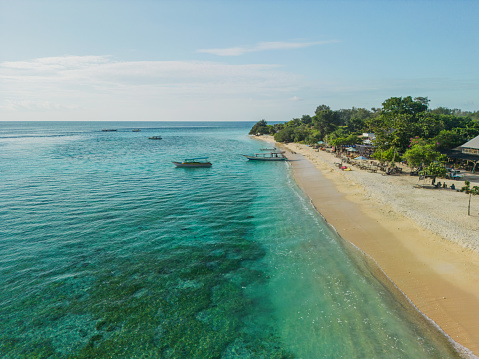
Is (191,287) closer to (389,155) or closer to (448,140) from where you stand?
(389,155)

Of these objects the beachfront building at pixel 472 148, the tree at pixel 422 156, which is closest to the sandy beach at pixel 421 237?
the tree at pixel 422 156

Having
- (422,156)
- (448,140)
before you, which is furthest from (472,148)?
(422,156)

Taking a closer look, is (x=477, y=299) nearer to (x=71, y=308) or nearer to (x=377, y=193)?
(x=377, y=193)

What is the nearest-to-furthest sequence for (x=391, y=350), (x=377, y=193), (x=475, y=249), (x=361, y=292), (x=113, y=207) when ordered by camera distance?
(x=391, y=350), (x=361, y=292), (x=475, y=249), (x=113, y=207), (x=377, y=193)

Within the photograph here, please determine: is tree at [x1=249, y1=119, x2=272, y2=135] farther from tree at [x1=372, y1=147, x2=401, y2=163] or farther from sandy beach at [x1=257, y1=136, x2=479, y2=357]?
sandy beach at [x1=257, y1=136, x2=479, y2=357]

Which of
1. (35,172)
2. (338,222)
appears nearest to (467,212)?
(338,222)

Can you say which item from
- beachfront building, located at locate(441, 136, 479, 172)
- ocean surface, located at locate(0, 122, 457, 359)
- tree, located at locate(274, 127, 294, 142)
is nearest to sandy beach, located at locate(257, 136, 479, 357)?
ocean surface, located at locate(0, 122, 457, 359)

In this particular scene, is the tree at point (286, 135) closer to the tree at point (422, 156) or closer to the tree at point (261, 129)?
the tree at point (261, 129)
